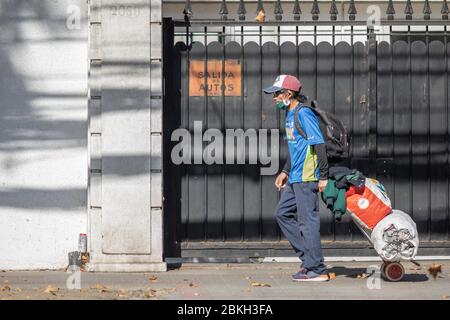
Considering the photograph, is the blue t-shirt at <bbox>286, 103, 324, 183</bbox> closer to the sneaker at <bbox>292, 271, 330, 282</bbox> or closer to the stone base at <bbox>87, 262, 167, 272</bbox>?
the sneaker at <bbox>292, 271, 330, 282</bbox>

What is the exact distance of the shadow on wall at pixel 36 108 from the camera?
13758 mm

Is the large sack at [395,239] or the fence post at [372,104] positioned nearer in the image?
the large sack at [395,239]

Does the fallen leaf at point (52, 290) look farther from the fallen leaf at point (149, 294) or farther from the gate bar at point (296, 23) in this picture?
the gate bar at point (296, 23)

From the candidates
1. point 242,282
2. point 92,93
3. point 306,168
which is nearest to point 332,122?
point 306,168

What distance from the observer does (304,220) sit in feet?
41.1

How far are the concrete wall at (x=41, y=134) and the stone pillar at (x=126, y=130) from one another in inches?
12.4

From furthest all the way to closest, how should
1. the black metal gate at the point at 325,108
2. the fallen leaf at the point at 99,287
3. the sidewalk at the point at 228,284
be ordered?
1. the black metal gate at the point at 325,108
2. the fallen leaf at the point at 99,287
3. the sidewalk at the point at 228,284

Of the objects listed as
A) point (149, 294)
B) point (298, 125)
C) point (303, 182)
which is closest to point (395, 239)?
point (303, 182)

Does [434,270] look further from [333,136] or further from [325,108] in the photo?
[325,108]

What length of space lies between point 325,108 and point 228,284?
2.63 meters

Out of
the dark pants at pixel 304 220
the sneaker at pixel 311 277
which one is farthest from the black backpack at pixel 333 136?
the sneaker at pixel 311 277

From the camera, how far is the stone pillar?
13.5 m

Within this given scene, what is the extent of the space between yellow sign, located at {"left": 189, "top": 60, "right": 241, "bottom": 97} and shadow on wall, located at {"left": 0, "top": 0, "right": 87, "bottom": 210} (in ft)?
4.11

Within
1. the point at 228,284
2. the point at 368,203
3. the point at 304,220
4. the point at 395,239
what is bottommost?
the point at 228,284
